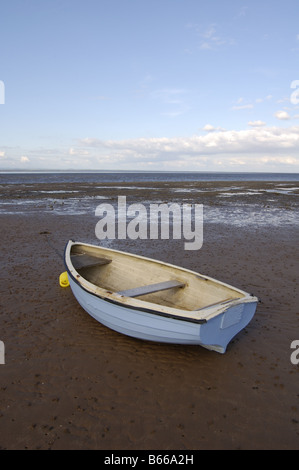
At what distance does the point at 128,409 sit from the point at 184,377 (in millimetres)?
1147

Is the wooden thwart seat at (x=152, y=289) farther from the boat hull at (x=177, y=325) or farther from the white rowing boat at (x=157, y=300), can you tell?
the boat hull at (x=177, y=325)

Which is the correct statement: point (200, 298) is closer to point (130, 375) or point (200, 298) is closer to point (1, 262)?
point (130, 375)

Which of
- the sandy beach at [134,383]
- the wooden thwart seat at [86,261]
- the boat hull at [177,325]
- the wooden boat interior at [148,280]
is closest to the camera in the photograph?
the sandy beach at [134,383]

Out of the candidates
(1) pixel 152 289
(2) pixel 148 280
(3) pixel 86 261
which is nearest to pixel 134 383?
(1) pixel 152 289

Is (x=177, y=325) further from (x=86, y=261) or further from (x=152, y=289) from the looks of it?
(x=86, y=261)

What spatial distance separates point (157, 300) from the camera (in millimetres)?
7117

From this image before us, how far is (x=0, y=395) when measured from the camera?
480 centimetres

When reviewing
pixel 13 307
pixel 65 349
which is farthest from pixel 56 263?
pixel 65 349

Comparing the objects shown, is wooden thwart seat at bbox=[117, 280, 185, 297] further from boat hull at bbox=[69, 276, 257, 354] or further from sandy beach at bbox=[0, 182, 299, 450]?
sandy beach at bbox=[0, 182, 299, 450]

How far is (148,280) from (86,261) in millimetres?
1990

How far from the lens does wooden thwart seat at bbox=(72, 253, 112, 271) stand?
822 centimetres

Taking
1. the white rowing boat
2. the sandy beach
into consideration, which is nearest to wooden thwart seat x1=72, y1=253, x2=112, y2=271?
the white rowing boat

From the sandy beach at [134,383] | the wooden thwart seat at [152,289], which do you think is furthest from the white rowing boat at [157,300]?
the sandy beach at [134,383]

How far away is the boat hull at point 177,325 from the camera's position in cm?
485
